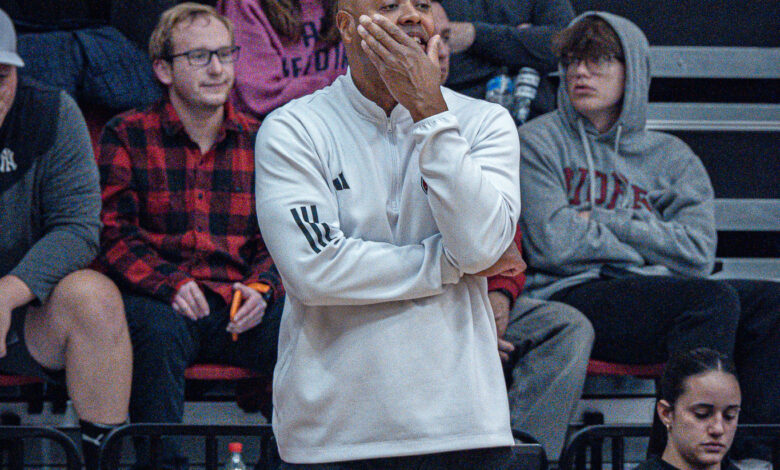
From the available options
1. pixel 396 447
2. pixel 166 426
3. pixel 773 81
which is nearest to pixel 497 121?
pixel 396 447

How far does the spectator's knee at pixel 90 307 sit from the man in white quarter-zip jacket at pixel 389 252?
3.45 ft

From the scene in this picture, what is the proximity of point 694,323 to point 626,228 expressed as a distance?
393 millimetres

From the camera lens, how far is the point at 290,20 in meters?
3.28

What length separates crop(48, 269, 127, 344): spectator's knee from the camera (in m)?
2.55

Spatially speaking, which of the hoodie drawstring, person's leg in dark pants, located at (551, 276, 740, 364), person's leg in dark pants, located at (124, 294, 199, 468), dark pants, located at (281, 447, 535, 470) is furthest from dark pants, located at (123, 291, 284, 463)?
dark pants, located at (281, 447, 535, 470)

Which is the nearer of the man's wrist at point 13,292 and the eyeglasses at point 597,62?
the man's wrist at point 13,292

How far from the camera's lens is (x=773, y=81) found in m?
Answer: 3.82

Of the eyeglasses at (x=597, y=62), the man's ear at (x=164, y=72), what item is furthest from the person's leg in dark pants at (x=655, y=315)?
the man's ear at (x=164, y=72)

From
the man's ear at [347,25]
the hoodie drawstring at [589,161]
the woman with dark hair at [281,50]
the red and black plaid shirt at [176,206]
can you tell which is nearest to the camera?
the man's ear at [347,25]

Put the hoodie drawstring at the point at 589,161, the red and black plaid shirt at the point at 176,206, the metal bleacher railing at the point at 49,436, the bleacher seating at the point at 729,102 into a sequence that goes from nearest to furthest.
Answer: the metal bleacher railing at the point at 49,436, the red and black plaid shirt at the point at 176,206, the hoodie drawstring at the point at 589,161, the bleacher seating at the point at 729,102

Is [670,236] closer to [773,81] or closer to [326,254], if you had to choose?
[773,81]

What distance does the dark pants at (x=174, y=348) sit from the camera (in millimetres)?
2613

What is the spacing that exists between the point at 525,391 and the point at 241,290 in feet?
2.71

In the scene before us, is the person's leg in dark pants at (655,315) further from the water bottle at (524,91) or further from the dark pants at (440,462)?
the dark pants at (440,462)
